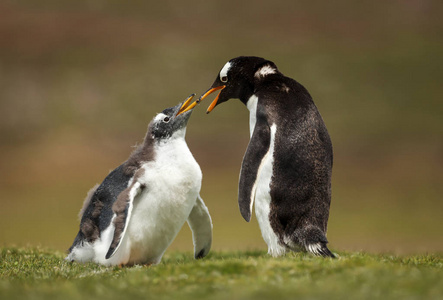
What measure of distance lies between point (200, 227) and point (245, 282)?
115 inches

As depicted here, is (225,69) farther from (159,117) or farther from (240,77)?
(159,117)

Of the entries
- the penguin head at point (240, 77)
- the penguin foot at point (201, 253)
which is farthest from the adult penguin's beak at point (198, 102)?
the penguin foot at point (201, 253)

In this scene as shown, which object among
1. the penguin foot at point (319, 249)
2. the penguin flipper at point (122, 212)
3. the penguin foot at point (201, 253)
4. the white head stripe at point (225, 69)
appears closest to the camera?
the penguin flipper at point (122, 212)

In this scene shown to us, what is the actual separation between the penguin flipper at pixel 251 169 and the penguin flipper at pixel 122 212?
137 centimetres

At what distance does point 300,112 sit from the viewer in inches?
289

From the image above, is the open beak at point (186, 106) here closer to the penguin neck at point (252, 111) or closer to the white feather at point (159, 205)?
the white feather at point (159, 205)

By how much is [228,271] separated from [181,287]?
623 millimetres

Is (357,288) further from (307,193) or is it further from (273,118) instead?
(273,118)

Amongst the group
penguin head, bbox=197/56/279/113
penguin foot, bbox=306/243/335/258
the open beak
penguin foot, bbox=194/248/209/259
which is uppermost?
penguin head, bbox=197/56/279/113

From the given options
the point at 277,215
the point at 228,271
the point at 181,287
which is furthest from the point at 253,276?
the point at 277,215

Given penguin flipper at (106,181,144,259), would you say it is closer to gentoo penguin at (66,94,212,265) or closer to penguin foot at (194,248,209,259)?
gentoo penguin at (66,94,212,265)

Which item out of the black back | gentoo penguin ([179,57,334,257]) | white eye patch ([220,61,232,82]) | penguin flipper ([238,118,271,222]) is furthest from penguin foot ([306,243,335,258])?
white eye patch ([220,61,232,82])

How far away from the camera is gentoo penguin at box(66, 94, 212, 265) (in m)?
6.95

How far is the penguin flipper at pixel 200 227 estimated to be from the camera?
25.6ft
